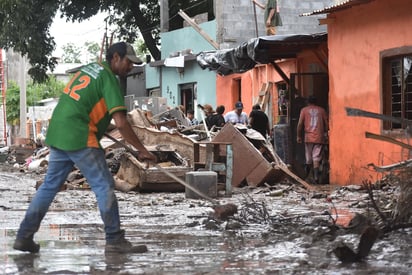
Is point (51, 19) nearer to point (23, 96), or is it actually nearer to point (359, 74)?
point (23, 96)

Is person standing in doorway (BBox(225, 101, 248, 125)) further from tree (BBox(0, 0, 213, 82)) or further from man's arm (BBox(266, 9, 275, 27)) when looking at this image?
tree (BBox(0, 0, 213, 82))

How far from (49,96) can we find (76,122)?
59.6m

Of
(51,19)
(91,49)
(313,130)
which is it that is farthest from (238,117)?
(91,49)

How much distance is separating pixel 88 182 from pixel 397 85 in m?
9.53

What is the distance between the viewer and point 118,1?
35438mm

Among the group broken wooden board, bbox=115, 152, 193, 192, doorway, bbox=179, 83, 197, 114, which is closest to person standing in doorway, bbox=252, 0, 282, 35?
doorway, bbox=179, 83, 197, 114

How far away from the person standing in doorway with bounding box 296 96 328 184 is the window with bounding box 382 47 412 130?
7.48 feet

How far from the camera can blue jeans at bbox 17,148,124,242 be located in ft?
23.7

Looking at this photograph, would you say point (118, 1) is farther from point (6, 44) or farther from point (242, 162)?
point (242, 162)

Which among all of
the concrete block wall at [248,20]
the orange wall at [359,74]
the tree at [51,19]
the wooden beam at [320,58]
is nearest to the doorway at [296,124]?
the wooden beam at [320,58]

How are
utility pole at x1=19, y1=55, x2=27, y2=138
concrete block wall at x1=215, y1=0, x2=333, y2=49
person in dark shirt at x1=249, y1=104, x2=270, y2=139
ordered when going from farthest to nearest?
utility pole at x1=19, y1=55, x2=27, y2=138 < concrete block wall at x1=215, y1=0, x2=333, y2=49 < person in dark shirt at x1=249, y1=104, x2=270, y2=139

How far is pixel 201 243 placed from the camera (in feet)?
25.9

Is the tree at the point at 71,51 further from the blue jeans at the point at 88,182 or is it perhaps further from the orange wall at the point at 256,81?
the blue jeans at the point at 88,182

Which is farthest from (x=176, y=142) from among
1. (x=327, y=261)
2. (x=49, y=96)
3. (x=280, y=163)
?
(x=49, y=96)
